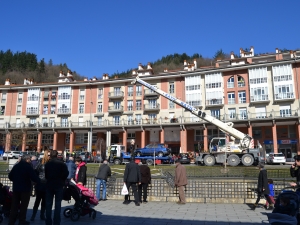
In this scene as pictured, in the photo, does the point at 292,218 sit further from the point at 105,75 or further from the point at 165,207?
the point at 105,75

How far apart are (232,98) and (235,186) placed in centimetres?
3670

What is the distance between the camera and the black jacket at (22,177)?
249 inches

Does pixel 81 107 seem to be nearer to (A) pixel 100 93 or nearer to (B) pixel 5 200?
(A) pixel 100 93

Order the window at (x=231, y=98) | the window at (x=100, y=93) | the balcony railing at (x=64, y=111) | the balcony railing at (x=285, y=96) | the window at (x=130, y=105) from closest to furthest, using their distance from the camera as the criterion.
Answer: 1. the balcony railing at (x=285, y=96)
2. the window at (x=231, y=98)
3. the window at (x=130, y=105)
4. the window at (x=100, y=93)
5. the balcony railing at (x=64, y=111)

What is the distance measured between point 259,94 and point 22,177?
42.0 meters

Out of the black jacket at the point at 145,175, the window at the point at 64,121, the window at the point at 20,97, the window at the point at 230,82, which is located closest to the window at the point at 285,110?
the window at the point at 230,82

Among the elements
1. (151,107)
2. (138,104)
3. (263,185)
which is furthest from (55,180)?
(138,104)

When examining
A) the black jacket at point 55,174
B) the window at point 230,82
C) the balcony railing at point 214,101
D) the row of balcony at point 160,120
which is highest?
the window at point 230,82

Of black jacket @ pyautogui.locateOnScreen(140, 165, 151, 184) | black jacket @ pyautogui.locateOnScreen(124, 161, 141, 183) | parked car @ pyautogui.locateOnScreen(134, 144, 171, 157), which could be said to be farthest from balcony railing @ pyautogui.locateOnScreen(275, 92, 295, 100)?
black jacket @ pyautogui.locateOnScreen(124, 161, 141, 183)

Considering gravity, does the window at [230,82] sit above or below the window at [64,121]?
above

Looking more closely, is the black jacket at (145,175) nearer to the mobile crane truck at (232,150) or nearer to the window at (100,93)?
the mobile crane truck at (232,150)

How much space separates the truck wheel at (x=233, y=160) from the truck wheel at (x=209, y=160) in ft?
4.83

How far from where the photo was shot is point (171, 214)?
7758 millimetres

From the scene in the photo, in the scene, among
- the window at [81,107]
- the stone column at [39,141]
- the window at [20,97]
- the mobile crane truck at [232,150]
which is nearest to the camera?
the mobile crane truck at [232,150]
